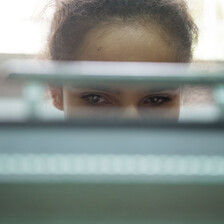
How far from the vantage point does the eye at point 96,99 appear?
1.05m

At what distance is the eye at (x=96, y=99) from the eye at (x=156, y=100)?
11 centimetres

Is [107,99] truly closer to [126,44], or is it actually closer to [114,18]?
[126,44]

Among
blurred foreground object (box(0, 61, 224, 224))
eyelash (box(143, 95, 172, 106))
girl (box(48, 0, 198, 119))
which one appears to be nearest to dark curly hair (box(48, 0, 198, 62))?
girl (box(48, 0, 198, 119))

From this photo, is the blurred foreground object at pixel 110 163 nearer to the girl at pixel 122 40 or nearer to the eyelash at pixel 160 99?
the girl at pixel 122 40

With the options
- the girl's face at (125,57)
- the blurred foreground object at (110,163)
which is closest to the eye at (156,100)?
the girl's face at (125,57)

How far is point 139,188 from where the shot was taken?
2.04 feet

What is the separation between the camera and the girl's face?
104 cm

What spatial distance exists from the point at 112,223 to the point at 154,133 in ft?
0.57

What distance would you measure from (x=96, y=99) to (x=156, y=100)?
6.9 inches

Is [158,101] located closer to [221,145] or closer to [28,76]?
[221,145]

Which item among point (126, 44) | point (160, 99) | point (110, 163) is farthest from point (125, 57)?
point (110, 163)

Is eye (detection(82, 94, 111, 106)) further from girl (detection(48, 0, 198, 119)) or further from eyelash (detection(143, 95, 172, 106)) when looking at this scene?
eyelash (detection(143, 95, 172, 106))

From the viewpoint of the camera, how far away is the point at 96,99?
3.53 feet

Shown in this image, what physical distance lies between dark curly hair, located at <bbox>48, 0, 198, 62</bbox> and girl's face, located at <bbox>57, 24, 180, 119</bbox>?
0.04 m
